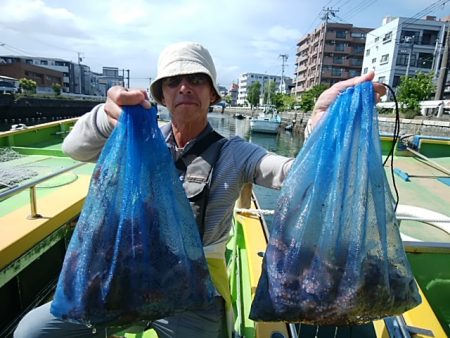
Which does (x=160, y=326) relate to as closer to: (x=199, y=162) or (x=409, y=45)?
(x=199, y=162)

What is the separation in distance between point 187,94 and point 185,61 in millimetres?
170

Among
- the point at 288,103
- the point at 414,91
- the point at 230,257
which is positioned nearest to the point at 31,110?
the point at 414,91

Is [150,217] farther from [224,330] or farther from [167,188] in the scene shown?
[224,330]

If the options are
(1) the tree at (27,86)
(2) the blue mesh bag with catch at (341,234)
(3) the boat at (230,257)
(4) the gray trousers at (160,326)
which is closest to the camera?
(2) the blue mesh bag with catch at (341,234)

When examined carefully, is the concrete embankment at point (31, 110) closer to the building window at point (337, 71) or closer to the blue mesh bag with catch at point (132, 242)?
the blue mesh bag with catch at point (132, 242)

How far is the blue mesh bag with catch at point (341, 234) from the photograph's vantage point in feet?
4.33

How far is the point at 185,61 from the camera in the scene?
1664 mm

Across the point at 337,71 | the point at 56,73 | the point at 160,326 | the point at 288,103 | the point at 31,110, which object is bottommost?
the point at 31,110

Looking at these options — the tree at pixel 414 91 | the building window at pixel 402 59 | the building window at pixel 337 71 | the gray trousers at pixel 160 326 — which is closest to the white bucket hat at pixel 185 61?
the gray trousers at pixel 160 326

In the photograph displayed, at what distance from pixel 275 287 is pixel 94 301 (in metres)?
0.79

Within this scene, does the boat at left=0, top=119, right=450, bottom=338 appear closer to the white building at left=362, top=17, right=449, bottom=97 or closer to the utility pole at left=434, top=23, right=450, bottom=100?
the utility pole at left=434, top=23, right=450, bottom=100

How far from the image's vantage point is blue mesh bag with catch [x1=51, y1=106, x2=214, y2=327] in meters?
1.35

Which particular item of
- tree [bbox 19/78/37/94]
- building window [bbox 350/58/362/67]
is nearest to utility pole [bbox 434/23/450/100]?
building window [bbox 350/58/362/67]

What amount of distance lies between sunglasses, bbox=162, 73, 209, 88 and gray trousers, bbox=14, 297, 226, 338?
Result: 1.17 m
